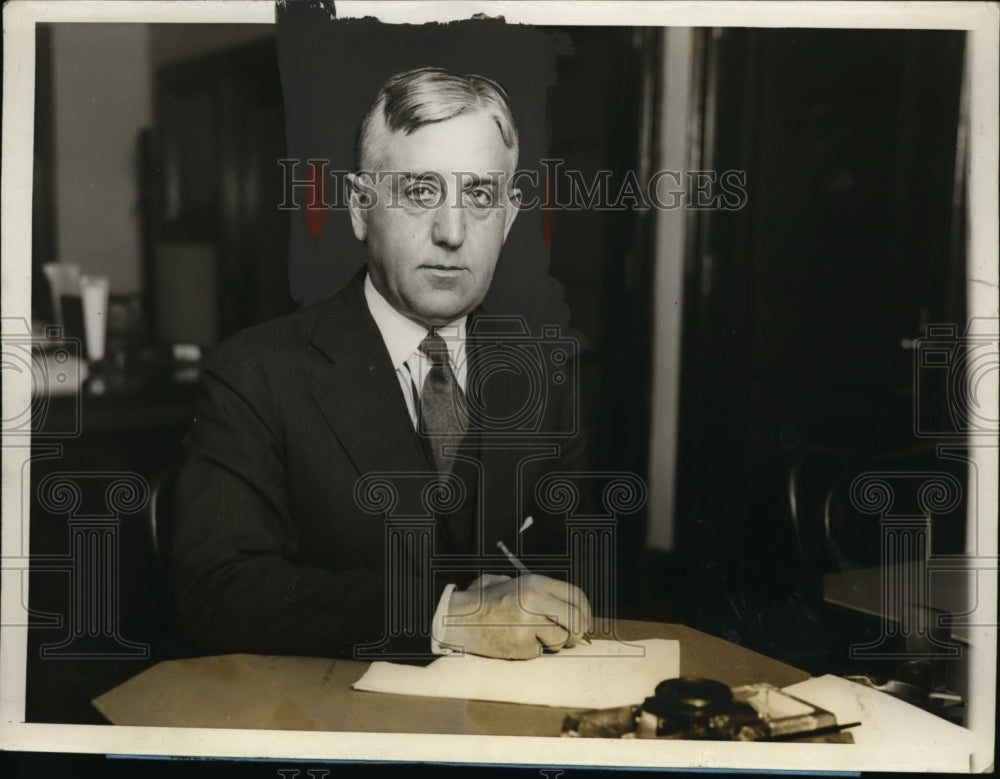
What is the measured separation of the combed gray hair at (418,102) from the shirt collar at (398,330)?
0.79 ft

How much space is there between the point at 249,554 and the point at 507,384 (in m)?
0.56

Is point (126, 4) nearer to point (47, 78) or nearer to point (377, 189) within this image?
point (47, 78)

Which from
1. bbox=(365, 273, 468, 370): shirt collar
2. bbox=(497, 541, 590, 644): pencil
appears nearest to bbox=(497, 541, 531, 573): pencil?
bbox=(497, 541, 590, 644): pencil

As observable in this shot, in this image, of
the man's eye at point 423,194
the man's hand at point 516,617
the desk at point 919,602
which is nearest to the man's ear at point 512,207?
the man's eye at point 423,194

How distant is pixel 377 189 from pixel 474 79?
27cm

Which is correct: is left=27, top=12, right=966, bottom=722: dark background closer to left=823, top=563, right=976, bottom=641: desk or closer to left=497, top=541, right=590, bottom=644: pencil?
left=823, top=563, right=976, bottom=641: desk

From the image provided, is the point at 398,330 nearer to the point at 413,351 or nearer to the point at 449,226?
the point at 413,351

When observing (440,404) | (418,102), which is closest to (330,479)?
(440,404)

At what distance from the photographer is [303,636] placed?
166cm

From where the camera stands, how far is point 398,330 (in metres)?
1.70

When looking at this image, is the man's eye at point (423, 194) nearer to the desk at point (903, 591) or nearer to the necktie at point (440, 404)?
the necktie at point (440, 404)

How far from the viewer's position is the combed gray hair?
5.46 feet

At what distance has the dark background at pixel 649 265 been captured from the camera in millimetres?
1680

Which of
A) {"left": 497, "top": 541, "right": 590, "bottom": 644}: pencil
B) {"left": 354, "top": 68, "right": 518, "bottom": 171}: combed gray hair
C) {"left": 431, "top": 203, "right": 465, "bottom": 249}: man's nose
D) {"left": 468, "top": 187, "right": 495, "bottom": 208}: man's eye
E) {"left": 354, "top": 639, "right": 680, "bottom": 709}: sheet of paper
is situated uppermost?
{"left": 354, "top": 68, "right": 518, "bottom": 171}: combed gray hair
